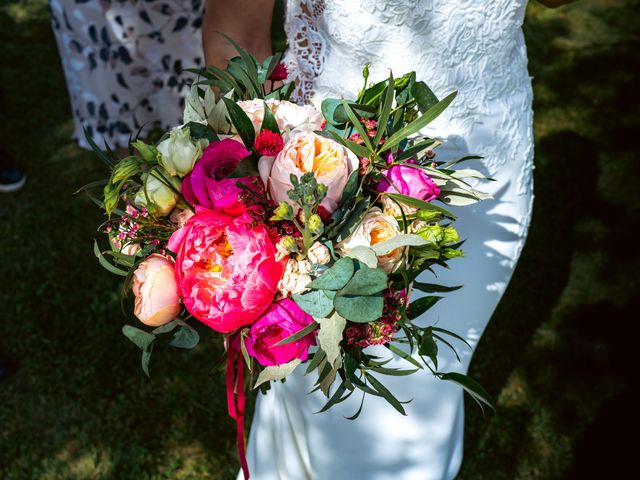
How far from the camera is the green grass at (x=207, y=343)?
100 inches

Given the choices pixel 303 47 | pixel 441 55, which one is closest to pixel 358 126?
pixel 441 55

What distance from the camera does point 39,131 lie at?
391 cm

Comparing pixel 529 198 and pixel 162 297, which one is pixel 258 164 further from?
pixel 529 198

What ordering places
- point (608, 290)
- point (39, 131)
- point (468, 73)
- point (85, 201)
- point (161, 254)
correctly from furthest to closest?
1. point (39, 131)
2. point (85, 201)
3. point (608, 290)
4. point (468, 73)
5. point (161, 254)

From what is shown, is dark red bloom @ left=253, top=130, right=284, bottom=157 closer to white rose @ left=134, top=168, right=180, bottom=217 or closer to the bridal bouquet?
the bridal bouquet

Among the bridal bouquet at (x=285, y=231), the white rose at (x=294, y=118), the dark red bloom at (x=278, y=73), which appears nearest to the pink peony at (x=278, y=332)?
the bridal bouquet at (x=285, y=231)

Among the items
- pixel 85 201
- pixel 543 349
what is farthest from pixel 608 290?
pixel 85 201

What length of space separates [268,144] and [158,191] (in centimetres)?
21

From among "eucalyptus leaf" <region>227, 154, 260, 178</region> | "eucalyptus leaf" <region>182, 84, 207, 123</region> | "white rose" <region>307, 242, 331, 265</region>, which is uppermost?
"eucalyptus leaf" <region>227, 154, 260, 178</region>

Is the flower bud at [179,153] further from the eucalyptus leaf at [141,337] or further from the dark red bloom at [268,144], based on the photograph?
the eucalyptus leaf at [141,337]

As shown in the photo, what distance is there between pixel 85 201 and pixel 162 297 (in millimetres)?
2667

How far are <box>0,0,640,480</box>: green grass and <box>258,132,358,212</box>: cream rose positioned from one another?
1.80 metres

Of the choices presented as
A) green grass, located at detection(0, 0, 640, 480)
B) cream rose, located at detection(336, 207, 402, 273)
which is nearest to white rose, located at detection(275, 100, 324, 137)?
cream rose, located at detection(336, 207, 402, 273)

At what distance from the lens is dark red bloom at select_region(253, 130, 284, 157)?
1.05 meters
